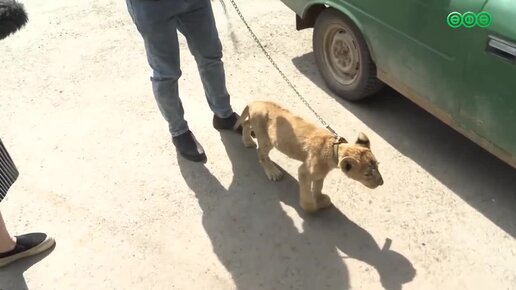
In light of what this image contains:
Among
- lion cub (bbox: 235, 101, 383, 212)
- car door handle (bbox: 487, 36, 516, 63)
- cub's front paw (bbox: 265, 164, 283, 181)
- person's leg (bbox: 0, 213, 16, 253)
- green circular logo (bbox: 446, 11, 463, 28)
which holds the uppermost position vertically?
green circular logo (bbox: 446, 11, 463, 28)

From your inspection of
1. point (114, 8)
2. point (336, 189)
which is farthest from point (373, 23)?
point (114, 8)

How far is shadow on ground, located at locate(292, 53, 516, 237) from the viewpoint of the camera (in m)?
3.42

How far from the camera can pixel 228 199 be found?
11.8 ft

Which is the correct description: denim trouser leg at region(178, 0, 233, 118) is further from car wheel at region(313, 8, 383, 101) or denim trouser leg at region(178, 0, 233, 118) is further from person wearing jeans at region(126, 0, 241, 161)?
car wheel at region(313, 8, 383, 101)

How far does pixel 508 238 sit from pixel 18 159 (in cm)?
362

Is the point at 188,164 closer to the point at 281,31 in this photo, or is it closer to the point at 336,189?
the point at 336,189

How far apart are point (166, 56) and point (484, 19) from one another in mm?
1942

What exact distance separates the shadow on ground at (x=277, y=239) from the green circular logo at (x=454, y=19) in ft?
4.50

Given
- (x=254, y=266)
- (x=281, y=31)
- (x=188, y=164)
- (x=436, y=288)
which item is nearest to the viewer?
(x=436, y=288)

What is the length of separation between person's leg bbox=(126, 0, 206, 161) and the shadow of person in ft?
3.99

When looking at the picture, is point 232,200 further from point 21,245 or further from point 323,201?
point 21,245

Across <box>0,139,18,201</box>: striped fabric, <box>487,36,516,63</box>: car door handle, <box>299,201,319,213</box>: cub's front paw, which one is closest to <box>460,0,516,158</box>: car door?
<box>487,36,516,63</box>: car door handle

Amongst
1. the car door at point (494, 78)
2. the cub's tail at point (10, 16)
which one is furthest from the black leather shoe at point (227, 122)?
the cub's tail at point (10, 16)

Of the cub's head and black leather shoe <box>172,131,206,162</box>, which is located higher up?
the cub's head
